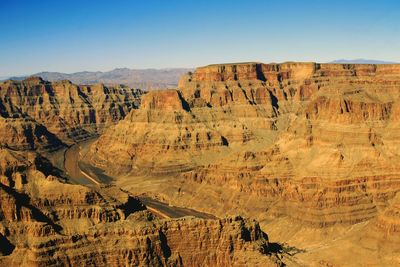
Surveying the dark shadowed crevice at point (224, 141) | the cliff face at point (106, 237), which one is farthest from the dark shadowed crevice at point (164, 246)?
the dark shadowed crevice at point (224, 141)

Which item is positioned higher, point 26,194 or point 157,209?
point 26,194

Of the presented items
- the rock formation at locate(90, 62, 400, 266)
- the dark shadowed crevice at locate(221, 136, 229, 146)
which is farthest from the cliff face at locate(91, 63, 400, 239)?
the dark shadowed crevice at locate(221, 136, 229, 146)

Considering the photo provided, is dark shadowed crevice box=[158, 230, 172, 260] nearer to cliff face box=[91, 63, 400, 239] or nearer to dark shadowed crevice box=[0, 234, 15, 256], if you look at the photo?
dark shadowed crevice box=[0, 234, 15, 256]

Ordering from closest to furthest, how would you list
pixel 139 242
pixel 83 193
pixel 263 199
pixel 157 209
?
pixel 139 242
pixel 83 193
pixel 263 199
pixel 157 209

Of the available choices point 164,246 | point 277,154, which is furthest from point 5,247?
point 277,154

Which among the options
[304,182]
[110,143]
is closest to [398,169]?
[304,182]

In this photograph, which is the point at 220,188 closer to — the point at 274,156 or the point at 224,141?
the point at 274,156

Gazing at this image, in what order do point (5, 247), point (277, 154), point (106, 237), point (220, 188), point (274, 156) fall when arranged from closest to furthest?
point (106, 237) < point (5, 247) < point (274, 156) < point (220, 188) < point (277, 154)

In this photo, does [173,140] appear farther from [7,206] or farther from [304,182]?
[7,206]
